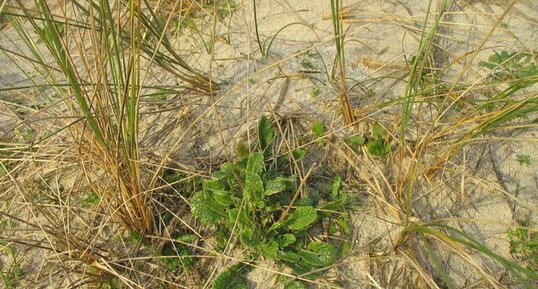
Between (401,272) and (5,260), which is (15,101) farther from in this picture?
(401,272)

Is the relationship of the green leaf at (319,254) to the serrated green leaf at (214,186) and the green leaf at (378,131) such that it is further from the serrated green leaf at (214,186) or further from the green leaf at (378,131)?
the green leaf at (378,131)

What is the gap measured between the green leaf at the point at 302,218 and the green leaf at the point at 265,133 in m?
0.28

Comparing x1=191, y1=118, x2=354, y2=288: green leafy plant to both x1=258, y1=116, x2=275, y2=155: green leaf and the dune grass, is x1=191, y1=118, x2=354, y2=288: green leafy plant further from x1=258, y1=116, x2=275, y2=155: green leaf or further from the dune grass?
x1=258, y1=116, x2=275, y2=155: green leaf

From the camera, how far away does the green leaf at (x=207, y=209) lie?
52.9 inches

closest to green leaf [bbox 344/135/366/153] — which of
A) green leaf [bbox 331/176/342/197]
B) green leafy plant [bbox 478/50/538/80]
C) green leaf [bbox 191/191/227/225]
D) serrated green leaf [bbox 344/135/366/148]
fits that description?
serrated green leaf [bbox 344/135/366/148]

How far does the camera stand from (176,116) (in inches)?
66.3

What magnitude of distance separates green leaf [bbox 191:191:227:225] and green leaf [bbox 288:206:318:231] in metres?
0.20

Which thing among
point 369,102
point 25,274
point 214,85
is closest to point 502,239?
point 369,102

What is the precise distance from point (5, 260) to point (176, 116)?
716mm

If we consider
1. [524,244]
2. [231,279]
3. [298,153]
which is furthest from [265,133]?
[524,244]

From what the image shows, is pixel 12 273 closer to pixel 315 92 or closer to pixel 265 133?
pixel 265 133

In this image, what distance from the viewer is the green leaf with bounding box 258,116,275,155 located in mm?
1528

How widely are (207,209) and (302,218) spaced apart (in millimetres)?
280

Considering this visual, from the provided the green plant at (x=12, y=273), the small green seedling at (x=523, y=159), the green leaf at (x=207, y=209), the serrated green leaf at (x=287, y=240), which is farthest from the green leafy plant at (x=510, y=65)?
the green plant at (x=12, y=273)
